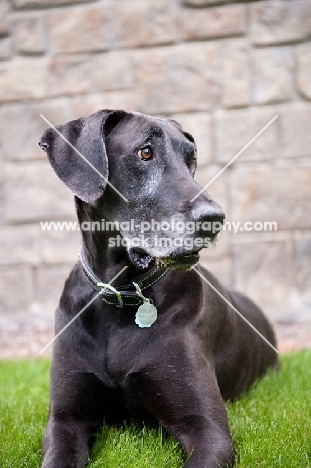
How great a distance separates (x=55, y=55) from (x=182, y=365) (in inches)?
174

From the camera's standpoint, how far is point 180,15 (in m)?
6.06

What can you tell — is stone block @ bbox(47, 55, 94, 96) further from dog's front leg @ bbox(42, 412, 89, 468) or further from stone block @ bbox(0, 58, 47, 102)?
dog's front leg @ bbox(42, 412, 89, 468)

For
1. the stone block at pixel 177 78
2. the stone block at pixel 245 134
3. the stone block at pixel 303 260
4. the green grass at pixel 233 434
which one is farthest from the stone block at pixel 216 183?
the green grass at pixel 233 434

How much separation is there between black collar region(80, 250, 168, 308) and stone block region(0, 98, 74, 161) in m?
3.65

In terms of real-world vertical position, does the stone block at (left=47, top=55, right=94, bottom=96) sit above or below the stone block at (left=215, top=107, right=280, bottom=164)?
above

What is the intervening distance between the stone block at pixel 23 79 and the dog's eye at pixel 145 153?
380 centimetres

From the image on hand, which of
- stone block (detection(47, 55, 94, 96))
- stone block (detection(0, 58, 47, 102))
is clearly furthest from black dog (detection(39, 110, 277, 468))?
stone block (detection(0, 58, 47, 102))

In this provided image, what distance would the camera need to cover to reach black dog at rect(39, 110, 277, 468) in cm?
269

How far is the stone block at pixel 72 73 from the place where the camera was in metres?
6.30

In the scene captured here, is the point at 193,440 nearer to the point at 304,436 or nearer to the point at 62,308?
the point at 304,436

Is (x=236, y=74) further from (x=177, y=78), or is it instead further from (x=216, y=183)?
(x=216, y=183)

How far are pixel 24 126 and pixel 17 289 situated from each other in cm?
171

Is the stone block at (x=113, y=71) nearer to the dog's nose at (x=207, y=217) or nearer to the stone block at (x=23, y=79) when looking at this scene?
the stone block at (x=23, y=79)

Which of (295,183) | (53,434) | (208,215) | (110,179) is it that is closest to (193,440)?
(53,434)
